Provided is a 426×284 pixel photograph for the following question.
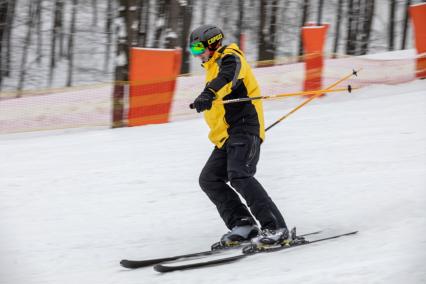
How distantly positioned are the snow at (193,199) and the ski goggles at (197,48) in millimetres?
1450

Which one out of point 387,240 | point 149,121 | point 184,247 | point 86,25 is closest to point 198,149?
point 149,121

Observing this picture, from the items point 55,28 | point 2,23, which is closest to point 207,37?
point 2,23

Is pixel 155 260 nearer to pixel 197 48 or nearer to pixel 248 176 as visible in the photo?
pixel 248 176

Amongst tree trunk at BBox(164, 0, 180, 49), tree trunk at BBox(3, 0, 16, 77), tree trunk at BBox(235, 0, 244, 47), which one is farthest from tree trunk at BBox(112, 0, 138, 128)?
tree trunk at BBox(235, 0, 244, 47)

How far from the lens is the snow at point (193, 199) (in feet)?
14.6

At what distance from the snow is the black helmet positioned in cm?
148

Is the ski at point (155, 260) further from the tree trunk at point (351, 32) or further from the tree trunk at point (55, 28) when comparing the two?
the tree trunk at point (55, 28)

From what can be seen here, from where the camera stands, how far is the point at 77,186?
6992 mm

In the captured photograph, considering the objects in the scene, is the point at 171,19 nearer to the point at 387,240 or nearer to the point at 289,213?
the point at 289,213

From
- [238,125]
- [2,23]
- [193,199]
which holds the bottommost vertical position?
[193,199]

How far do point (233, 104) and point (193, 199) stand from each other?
1818 mm

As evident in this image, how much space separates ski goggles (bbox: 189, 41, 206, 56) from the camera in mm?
4801

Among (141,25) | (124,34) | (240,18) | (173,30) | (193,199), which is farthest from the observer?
(240,18)

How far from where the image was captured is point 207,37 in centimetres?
478
